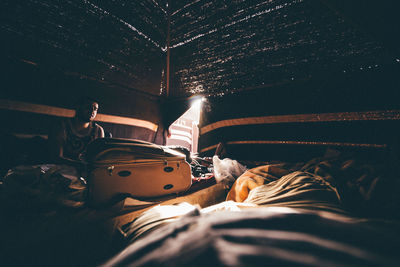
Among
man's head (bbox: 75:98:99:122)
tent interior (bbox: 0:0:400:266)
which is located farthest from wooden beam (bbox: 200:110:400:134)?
man's head (bbox: 75:98:99:122)

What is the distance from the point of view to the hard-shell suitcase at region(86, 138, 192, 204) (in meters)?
1.04

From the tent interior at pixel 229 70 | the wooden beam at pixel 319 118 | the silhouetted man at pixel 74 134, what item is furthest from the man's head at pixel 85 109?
the wooden beam at pixel 319 118

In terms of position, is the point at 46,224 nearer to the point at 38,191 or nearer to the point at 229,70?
the point at 38,191

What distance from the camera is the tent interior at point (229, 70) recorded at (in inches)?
61.6

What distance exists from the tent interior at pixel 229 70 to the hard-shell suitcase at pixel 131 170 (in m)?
0.19

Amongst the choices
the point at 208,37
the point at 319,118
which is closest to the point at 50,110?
the point at 208,37

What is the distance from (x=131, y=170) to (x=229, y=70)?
2468 mm

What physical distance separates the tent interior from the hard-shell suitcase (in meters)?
0.19

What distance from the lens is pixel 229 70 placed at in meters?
2.80

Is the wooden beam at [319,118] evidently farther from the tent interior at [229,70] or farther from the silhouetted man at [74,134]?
the silhouetted man at [74,134]

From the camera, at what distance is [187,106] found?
14.5 feet

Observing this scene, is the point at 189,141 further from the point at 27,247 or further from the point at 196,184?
the point at 27,247

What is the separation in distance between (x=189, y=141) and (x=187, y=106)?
2800mm

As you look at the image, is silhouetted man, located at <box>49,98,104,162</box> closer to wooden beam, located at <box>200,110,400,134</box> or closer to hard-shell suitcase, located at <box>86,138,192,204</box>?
hard-shell suitcase, located at <box>86,138,192,204</box>
